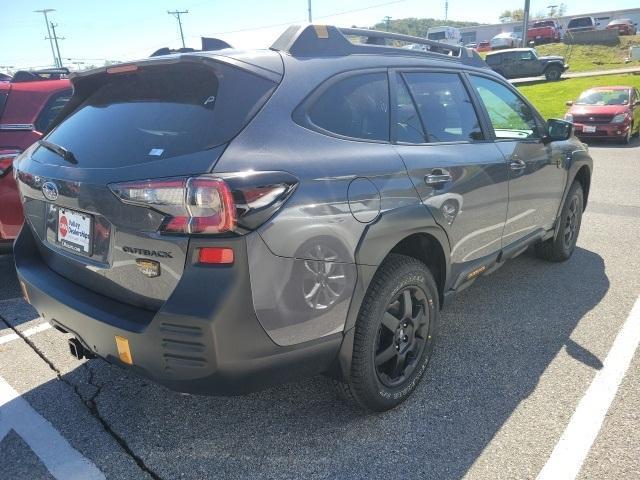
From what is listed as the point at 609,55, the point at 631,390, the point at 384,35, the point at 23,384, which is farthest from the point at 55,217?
the point at 609,55

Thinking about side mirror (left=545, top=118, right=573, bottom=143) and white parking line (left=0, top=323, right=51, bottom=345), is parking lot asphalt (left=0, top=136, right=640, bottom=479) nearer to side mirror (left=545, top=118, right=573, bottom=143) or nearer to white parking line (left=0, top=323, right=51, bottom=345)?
white parking line (left=0, top=323, right=51, bottom=345)

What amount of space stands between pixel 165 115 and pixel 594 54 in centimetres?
4301

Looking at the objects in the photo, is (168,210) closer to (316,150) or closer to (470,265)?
(316,150)

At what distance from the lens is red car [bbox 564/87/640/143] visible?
42.0 ft

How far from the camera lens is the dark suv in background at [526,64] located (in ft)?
95.6

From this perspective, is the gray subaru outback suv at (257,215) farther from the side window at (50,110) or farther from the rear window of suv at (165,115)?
the side window at (50,110)

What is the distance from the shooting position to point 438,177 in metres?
2.78

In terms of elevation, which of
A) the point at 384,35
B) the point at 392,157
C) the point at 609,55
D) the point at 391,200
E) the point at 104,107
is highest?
the point at 384,35

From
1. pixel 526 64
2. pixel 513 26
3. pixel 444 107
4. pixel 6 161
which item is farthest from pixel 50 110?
pixel 513 26

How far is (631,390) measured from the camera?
2869mm

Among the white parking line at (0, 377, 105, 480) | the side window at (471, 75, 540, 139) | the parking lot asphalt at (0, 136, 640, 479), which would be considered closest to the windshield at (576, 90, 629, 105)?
the side window at (471, 75, 540, 139)

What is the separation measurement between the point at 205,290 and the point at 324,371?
2.60 ft

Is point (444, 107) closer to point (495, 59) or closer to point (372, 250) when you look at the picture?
point (372, 250)

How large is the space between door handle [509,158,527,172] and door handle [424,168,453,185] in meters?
0.87
